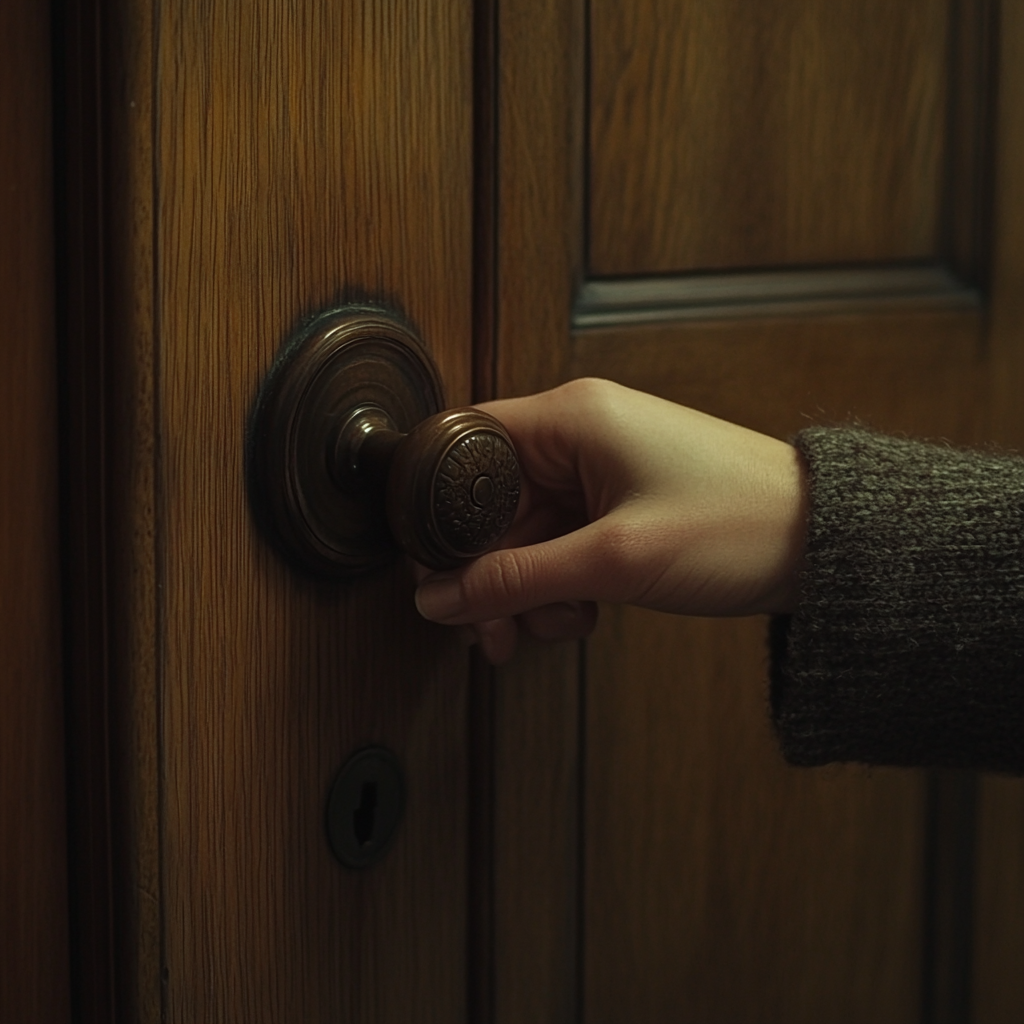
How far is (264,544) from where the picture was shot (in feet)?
1.51

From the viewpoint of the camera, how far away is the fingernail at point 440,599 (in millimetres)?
492

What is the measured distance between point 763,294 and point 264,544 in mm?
292

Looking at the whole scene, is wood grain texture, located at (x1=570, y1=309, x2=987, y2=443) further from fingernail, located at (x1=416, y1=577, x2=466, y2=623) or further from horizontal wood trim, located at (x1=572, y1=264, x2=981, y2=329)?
fingernail, located at (x1=416, y1=577, x2=466, y2=623)

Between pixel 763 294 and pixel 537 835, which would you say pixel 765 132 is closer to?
pixel 763 294

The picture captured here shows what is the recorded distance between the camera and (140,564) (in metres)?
0.43

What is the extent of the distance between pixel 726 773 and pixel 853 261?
268 millimetres

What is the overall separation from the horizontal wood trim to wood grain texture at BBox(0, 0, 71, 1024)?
235mm

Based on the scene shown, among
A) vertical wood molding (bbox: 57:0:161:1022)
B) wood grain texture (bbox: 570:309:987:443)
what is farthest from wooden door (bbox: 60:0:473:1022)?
wood grain texture (bbox: 570:309:987:443)

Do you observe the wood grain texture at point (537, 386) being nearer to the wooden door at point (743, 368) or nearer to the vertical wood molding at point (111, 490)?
the wooden door at point (743, 368)

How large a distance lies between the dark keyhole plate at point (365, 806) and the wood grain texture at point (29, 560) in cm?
10

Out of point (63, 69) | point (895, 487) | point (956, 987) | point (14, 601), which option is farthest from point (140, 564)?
point (956, 987)

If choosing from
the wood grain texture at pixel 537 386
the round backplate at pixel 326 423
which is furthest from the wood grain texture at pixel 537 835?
the round backplate at pixel 326 423

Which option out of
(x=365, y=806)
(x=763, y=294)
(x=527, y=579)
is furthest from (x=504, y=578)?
(x=763, y=294)

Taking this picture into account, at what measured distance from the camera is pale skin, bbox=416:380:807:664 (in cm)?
50
